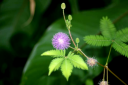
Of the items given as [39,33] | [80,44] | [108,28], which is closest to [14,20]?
[39,33]

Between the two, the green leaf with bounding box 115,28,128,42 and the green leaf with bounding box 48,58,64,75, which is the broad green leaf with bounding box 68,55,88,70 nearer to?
the green leaf with bounding box 48,58,64,75

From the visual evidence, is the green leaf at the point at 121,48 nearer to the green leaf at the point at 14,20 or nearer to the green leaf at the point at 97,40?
the green leaf at the point at 97,40

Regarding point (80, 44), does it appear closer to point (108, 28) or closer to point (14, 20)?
point (108, 28)

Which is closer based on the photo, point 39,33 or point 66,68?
point 66,68

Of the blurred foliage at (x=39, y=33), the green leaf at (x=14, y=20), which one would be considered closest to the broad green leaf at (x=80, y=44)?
the blurred foliage at (x=39, y=33)

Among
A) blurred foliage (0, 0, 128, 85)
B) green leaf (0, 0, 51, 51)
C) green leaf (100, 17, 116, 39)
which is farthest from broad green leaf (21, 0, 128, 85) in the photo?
green leaf (0, 0, 51, 51)

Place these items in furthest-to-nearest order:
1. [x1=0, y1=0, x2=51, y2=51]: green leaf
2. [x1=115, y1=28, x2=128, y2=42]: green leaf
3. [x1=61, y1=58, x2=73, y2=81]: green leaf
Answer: [x1=0, y1=0, x2=51, y2=51]: green leaf < [x1=115, y1=28, x2=128, y2=42]: green leaf < [x1=61, y1=58, x2=73, y2=81]: green leaf

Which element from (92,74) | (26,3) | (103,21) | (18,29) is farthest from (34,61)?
(26,3)
